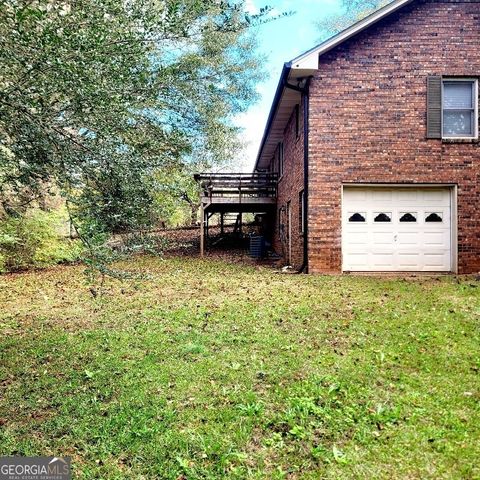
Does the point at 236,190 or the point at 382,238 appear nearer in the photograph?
the point at 382,238

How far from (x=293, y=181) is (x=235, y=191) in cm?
408

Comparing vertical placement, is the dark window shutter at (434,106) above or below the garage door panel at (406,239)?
above

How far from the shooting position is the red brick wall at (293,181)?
39.5 feet

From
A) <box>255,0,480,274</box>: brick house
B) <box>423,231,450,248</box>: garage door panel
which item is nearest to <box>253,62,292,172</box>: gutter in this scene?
<box>255,0,480,274</box>: brick house

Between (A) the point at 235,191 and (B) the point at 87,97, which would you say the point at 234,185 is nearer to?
(A) the point at 235,191

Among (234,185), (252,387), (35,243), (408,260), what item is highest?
(234,185)

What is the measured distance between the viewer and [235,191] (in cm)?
1688

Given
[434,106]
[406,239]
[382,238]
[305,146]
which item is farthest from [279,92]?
[406,239]

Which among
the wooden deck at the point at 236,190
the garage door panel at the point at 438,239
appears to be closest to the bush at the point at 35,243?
the wooden deck at the point at 236,190

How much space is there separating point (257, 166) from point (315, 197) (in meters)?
14.2

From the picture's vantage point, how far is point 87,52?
391 centimetres

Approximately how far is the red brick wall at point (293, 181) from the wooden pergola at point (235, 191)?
1328 millimetres

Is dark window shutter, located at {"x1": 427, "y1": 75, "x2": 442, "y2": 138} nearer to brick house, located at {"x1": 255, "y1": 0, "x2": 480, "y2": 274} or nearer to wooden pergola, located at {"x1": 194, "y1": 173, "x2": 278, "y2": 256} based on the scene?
brick house, located at {"x1": 255, "y1": 0, "x2": 480, "y2": 274}

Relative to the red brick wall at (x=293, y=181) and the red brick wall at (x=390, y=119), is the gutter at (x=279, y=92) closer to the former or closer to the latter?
the red brick wall at (x=293, y=181)
